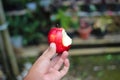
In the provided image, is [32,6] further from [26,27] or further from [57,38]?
[57,38]

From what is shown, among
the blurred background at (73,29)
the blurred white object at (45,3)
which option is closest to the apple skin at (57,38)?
the blurred background at (73,29)

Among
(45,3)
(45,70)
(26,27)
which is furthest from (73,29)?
(45,70)

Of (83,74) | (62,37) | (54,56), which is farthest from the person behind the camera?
(83,74)

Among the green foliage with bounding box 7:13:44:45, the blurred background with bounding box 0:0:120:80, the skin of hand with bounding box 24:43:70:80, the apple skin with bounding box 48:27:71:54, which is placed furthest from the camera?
the green foliage with bounding box 7:13:44:45

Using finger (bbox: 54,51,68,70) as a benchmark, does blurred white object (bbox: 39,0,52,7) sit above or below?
below

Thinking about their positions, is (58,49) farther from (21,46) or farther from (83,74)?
(21,46)

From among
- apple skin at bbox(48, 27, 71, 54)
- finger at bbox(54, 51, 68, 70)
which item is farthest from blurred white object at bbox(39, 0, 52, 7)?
finger at bbox(54, 51, 68, 70)

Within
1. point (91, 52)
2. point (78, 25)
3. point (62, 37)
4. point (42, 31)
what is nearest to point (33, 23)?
point (42, 31)

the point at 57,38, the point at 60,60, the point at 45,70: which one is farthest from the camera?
the point at 57,38

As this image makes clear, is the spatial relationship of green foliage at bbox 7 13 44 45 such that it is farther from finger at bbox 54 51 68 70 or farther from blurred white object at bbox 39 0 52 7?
finger at bbox 54 51 68 70
